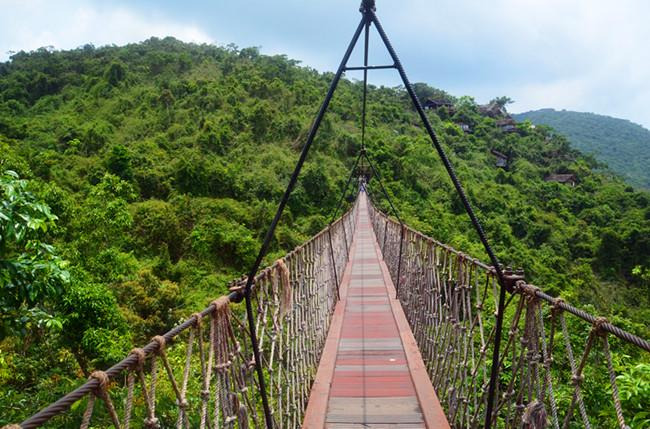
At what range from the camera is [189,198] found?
13.5 m

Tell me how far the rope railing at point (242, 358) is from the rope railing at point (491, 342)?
654 mm

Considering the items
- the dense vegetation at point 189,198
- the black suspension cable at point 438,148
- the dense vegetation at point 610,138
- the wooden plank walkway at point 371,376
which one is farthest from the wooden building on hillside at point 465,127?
the black suspension cable at point 438,148

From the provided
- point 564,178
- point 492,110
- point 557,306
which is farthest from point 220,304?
point 492,110

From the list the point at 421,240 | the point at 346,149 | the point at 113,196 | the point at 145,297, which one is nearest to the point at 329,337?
the point at 421,240

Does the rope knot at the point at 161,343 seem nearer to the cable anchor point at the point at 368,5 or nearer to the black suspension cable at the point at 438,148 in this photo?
the black suspension cable at the point at 438,148

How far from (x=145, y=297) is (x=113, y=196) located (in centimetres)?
185

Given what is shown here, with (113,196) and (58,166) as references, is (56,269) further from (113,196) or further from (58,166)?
Result: (58,166)

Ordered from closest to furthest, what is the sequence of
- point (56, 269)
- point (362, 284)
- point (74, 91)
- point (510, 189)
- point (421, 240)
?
point (56, 269), point (421, 240), point (362, 284), point (510, 189), point (74, 91)

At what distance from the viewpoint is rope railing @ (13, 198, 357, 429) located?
29.5 inches

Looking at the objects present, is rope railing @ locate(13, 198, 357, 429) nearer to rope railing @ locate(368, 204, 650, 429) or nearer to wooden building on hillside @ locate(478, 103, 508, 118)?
rope railing @ locate(368, 204, 650, 429)

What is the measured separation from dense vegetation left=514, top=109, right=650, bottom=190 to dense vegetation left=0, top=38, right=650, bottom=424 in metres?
15.1

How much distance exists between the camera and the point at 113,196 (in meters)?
7.37

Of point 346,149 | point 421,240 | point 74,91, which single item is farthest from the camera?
point 74,91

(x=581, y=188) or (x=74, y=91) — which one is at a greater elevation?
(x=74, y=91)
